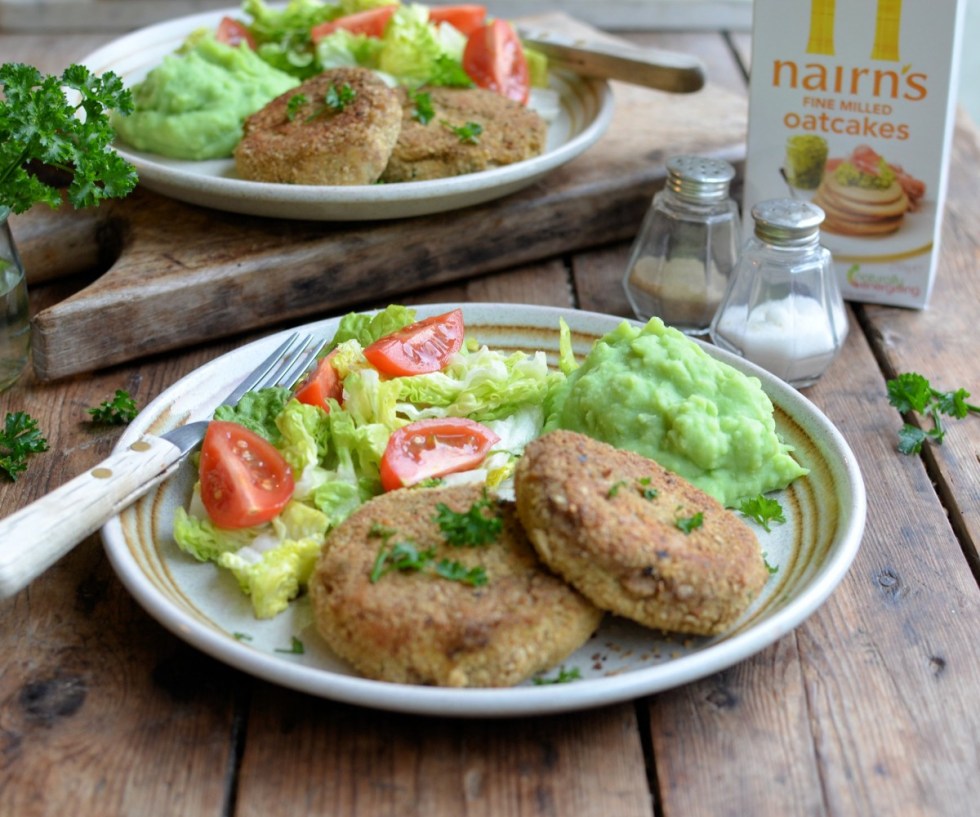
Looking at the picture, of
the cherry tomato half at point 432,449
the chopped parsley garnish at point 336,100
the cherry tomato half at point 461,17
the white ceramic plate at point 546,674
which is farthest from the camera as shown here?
the cherry tomato half at point 461,17

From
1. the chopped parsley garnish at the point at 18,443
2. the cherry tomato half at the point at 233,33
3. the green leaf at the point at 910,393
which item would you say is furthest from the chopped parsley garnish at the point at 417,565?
the cherry tomato half at the point at 233,33

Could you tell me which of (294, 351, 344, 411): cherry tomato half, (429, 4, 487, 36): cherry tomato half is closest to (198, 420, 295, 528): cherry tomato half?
(294, 351, 344, 411): cherry tomato half

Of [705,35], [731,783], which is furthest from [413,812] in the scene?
[705,35]

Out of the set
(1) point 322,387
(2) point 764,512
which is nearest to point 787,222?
(2) point 764,512

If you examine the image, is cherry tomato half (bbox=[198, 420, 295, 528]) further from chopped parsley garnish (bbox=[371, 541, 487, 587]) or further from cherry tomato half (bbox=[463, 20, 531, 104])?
cherry tomato half (bbox=[463, 20, 531, 104])

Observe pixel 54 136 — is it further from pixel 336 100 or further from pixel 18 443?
pixel 336 100

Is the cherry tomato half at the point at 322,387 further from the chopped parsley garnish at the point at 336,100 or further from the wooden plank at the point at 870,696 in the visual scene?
the chopped parsley garnish at the point at 336,100
